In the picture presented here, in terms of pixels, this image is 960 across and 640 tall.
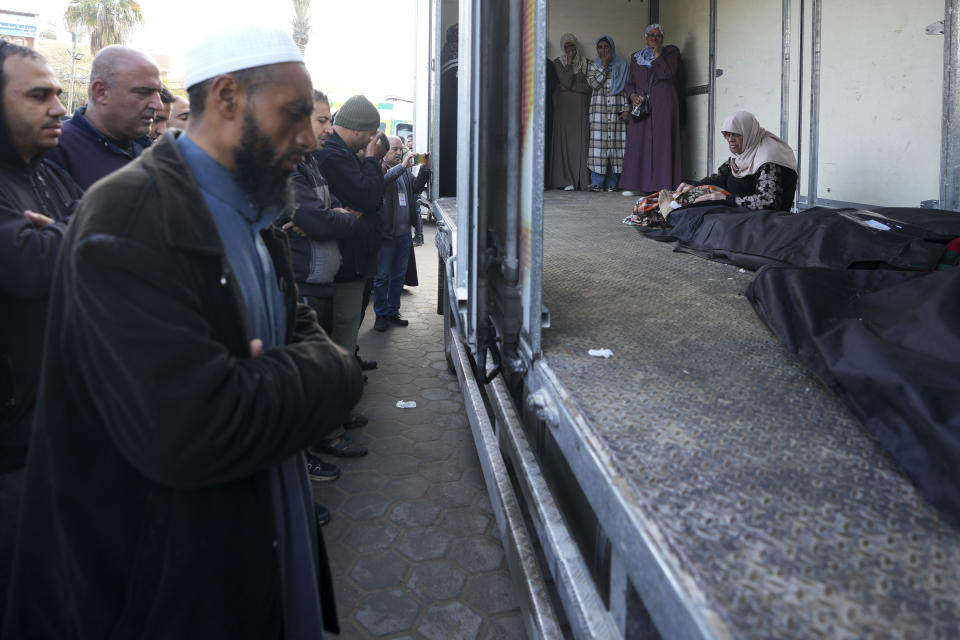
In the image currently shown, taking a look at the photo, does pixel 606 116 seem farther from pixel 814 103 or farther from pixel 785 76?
pixel 814 103

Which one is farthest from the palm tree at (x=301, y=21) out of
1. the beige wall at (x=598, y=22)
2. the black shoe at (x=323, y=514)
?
the black shoe at (x=323, y=514)

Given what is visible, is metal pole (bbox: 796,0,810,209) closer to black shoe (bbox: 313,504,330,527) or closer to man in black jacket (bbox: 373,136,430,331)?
man in black jacket (bbox: 373,136,430,331)

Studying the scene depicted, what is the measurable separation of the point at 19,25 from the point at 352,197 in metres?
26.5

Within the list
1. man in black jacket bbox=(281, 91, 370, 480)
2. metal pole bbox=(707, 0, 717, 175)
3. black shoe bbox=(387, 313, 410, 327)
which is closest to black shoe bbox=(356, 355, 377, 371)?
black shoe bbox=(387, 313, 410, 327)

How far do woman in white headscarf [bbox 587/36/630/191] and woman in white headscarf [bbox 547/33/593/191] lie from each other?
110 mm

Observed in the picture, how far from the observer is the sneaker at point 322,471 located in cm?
367

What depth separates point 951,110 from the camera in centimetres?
436

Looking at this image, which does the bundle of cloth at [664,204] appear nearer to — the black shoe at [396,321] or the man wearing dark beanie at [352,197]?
the man wearing dark beanie at [352,197]

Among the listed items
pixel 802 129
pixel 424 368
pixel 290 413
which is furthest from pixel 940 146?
pixel 290 413

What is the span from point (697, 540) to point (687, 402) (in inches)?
24.5

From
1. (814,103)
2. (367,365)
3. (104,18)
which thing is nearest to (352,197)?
(367,365)

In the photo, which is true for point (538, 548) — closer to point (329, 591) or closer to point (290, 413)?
point (329, 591)

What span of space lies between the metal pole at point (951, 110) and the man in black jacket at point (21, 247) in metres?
4.88

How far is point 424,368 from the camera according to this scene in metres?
5.68
